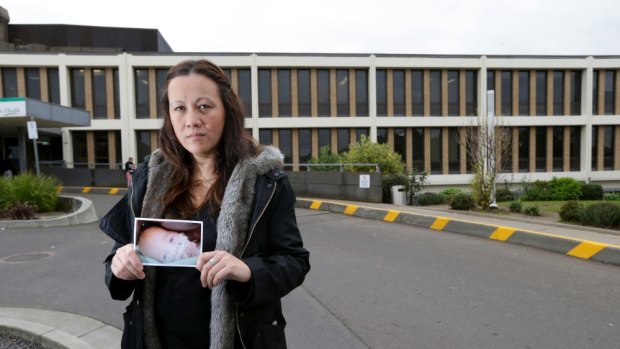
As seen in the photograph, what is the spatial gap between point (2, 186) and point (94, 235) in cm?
478

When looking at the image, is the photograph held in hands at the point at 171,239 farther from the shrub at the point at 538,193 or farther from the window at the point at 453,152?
the window at the point at 453,152

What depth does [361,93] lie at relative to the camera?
28.3 metres

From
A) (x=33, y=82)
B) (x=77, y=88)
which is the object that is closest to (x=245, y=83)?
(x=77, y=88)

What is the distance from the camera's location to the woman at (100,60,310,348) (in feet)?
5.55

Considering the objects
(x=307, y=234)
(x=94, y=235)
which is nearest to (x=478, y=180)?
(x=307, y=234)

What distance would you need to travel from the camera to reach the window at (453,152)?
28.7 metres

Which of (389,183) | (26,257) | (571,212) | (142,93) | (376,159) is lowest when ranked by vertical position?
(26,257)

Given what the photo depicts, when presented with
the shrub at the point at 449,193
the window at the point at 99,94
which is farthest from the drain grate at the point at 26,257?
the window at the point at 99,94

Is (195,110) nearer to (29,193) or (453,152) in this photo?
(29,193)

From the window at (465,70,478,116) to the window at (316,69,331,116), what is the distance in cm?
976

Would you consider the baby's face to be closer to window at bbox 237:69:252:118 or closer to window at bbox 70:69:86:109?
window at bbox 237:69:252:118

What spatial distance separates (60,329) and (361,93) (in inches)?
1028

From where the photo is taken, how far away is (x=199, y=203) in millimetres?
1812

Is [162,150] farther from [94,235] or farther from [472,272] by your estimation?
[94,235]
